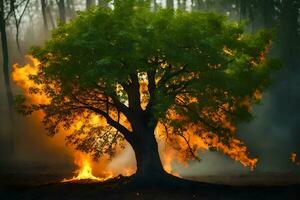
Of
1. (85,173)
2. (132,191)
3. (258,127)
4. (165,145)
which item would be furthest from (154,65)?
(258,127)

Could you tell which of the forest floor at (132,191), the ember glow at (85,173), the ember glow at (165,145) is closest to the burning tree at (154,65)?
the ember glow at (165,145)

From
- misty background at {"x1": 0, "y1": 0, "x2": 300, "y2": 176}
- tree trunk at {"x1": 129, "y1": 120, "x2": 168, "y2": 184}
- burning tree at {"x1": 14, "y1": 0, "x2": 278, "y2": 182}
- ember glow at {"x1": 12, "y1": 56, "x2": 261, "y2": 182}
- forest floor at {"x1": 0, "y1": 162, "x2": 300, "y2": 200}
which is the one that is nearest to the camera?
forest floor at {"x1": 0, "y1": 162, "x2": 300, "y2": 200}

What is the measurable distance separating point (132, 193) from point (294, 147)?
27.6m

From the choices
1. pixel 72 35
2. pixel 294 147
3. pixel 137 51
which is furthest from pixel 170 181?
pixel 294 147

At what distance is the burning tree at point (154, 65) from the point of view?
23.2m

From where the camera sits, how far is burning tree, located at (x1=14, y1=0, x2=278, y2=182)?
76.3 feet

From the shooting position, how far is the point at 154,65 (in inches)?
973

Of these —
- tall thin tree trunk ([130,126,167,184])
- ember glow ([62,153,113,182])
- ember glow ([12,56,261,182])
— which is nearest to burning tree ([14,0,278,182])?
tall thin tree trunk ([130,126,167,184])

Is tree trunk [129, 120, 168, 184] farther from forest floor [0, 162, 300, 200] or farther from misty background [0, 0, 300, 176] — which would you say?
misty background [0, 0, 300, 176]

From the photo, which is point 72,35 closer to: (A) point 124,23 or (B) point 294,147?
(A) point 124,23

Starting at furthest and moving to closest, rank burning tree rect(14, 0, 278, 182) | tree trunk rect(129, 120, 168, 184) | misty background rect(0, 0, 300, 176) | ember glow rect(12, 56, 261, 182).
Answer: misty background rect(0, 0, 300, 176) < ember glow rect(12, 56, 261, 182) < tree trunk rect(129, 120, 168, 184) < burning tree rect(14, 0, 278, 182)

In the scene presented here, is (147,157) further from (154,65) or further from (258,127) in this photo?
Answer: (258,127)

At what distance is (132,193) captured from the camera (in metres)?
24.1

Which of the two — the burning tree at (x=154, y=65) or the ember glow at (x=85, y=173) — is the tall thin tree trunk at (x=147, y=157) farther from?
the ember glow at (x=85, y=173)
